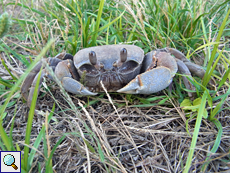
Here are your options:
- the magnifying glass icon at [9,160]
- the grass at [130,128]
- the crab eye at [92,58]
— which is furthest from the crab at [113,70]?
the magnifying glass icon at [9,160]

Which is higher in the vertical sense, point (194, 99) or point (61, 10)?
point (61, 10)

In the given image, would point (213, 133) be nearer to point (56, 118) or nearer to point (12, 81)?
point (56, 118)

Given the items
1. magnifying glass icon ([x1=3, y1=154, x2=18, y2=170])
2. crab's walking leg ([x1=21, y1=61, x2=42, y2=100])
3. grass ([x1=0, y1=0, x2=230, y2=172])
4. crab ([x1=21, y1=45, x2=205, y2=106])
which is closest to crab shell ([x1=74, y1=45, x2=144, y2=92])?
crab ([x1=21, y1=45, x2=205, y2=106])

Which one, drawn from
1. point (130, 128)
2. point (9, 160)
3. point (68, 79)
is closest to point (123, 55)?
point (68, 79)

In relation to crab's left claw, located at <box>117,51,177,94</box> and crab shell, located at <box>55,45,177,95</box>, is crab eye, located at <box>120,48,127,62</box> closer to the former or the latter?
crab shell, located at <box>55,45,177,95</box>

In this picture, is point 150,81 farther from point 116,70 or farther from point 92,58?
point 92,58

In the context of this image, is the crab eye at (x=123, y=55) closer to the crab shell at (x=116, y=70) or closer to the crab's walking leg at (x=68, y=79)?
the crab shell at (x=116, y=70)

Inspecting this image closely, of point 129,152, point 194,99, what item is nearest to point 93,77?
point 129,152
